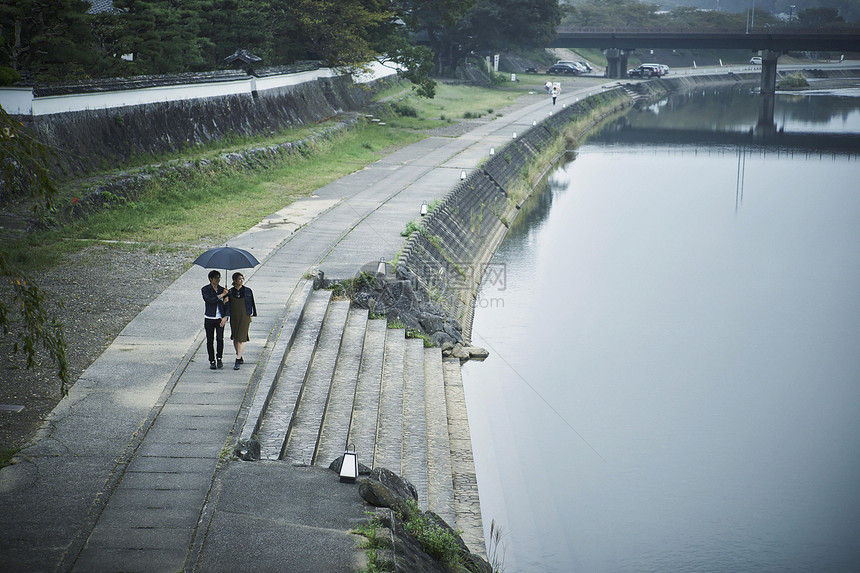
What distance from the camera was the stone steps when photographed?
39.0ft

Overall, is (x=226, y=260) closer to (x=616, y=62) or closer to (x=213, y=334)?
(x=213, y=334)

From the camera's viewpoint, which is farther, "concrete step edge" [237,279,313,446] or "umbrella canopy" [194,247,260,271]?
"umbrella canopy" [194,247,260,271]

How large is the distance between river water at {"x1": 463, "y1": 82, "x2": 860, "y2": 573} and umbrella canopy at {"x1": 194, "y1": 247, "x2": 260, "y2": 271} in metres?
5.53

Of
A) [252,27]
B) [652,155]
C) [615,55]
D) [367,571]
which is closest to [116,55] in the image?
[252,27]

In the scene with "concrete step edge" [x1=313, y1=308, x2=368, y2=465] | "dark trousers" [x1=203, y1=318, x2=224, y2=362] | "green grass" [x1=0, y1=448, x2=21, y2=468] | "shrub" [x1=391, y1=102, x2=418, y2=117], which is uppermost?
"shrub" [x1=391, y1=102, x2=418, y2=117]

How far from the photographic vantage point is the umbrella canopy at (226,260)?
12852mm

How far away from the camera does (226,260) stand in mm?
12930

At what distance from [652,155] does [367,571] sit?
4712 centimetres

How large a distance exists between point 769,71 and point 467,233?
241 feet

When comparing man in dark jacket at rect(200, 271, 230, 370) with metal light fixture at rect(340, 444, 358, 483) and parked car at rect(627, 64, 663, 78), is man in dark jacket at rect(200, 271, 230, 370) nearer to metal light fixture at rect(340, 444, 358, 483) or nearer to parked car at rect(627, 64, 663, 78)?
metal light fixture at rect(340, 444, 358, 483)

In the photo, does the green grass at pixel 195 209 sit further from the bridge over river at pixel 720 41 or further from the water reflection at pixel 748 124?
the bridge over river at pixel 720 41

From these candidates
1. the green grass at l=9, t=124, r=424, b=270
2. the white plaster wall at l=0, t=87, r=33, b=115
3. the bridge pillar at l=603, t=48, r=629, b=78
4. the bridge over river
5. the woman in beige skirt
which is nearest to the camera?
the woman in beige skirt

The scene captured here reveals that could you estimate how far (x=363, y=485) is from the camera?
9.73 meters

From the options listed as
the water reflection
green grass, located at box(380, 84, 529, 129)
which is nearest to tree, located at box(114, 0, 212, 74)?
green grass, located at box(380, 84, 529, 129)
